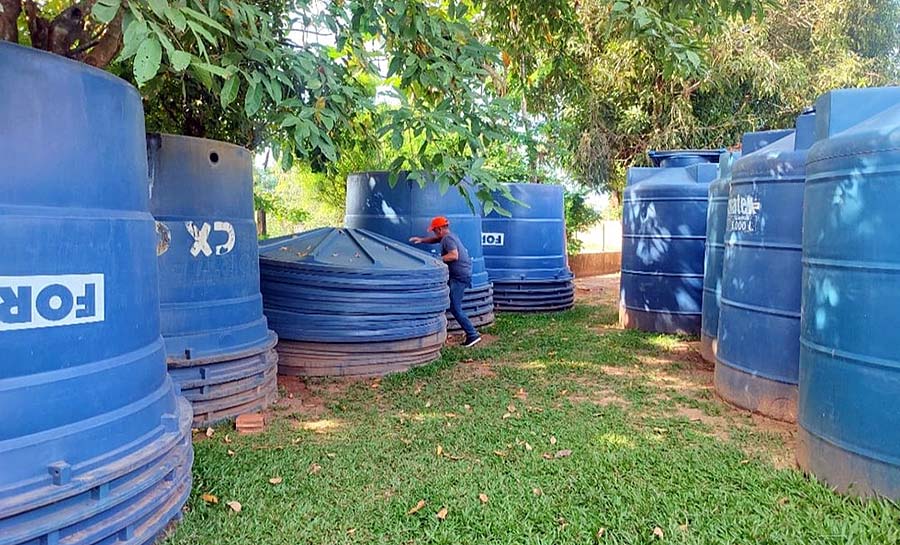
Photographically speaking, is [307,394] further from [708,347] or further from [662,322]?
[662,322]

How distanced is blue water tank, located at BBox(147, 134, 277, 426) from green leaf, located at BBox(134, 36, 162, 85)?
7.04 feet

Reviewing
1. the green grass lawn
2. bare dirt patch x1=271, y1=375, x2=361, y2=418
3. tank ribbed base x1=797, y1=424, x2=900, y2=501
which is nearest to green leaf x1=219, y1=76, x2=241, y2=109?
the green grass lawn

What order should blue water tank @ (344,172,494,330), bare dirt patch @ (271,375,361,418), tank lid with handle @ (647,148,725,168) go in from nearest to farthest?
bare dirt patch @ (271,375,361,418) < blue water tank @ (344,172,494,330) < tank lid with handle @ (647,148,725,168)

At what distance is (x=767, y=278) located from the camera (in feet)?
16.8

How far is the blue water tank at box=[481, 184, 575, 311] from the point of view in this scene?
10266 millimetres

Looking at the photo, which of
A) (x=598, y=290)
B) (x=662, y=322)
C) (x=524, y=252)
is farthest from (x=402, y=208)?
(x=598, y=290)

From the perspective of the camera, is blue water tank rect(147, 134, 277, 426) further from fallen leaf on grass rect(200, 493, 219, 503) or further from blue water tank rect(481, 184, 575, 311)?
blue water tank rect(481, 184, 575, 311)

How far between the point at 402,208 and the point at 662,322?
378 cm

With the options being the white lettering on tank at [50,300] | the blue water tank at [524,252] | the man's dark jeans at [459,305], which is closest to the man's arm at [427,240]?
the man's dark jeans at [459,305]

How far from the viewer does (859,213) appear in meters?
3.49

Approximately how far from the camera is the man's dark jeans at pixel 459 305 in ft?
25.7

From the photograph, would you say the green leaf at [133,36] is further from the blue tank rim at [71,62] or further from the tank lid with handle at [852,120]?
the tank lid with handle at [852,120]

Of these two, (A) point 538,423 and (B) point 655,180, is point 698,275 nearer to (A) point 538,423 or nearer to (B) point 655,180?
(B) point 655,180

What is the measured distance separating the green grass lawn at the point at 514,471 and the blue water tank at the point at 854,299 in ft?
0.89
